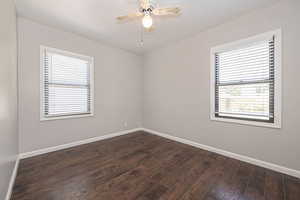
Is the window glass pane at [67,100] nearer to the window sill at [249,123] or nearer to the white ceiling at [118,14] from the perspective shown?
the white ceiling at [118,14]

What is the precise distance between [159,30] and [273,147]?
116 inches

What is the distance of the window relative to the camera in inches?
100

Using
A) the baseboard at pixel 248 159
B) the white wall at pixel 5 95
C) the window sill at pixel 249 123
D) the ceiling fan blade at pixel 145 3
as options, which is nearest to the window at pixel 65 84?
the white wall at pixel 5 95

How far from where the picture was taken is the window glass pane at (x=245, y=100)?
6.77ft

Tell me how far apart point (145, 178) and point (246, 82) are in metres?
2.32

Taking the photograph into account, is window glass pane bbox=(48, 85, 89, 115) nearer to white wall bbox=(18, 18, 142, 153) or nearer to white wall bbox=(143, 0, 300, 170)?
white wall bbox=(18, 18, 142, 153)

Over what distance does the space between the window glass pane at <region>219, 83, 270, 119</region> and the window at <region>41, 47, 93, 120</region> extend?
10.1 ft

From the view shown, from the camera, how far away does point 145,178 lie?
1.78 metres

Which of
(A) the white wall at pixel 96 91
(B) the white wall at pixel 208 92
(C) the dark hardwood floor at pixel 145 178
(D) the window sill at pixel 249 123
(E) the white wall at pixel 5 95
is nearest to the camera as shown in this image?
(E) the white wall at pixel 5 95

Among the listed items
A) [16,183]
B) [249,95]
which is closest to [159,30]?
[249,95]

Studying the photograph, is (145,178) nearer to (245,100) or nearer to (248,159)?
(248,159)

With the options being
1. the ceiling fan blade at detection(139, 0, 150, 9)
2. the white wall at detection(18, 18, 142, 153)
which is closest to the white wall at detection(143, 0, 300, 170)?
the white wall at detection(18, 18, 142, 153)

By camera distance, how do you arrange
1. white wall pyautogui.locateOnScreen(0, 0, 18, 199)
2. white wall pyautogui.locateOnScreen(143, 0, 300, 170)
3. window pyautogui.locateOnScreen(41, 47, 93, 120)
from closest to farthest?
1. white wall pyautogui.locateOnScreen(0, 0, 18, 199)
2. white wall pyautogui.locateOnScreen(143, 0, 300, 170)
3. window pyautogui.locateOnScreen(41, 47, 93, 120)

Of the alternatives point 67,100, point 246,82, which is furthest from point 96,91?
point 246,82
